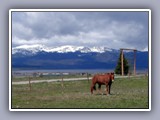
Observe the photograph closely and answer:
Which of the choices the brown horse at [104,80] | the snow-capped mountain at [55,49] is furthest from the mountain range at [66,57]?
the brown horse at [104,80]

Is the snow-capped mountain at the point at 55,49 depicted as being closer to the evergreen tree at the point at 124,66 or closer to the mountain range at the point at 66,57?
the mountain range at the point at 66,57

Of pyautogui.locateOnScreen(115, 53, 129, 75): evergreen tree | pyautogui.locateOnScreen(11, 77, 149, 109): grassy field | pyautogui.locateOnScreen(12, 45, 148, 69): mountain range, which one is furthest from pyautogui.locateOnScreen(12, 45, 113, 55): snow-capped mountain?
pyautogui.locateOnScreen(11, 77, 149, 109): grassy field

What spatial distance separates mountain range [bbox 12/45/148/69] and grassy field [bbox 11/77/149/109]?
0.68ft

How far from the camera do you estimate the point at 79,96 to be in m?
21.1

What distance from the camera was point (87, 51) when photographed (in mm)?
20984

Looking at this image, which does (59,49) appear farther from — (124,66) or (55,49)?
(124,66)

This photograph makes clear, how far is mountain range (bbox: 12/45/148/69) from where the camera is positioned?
825 inches

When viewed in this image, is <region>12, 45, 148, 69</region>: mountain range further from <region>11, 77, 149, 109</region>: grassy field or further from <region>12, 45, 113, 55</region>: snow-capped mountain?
<region>11, 77, 149, 109</region>: grassy field

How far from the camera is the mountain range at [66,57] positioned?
20953 millimetres
